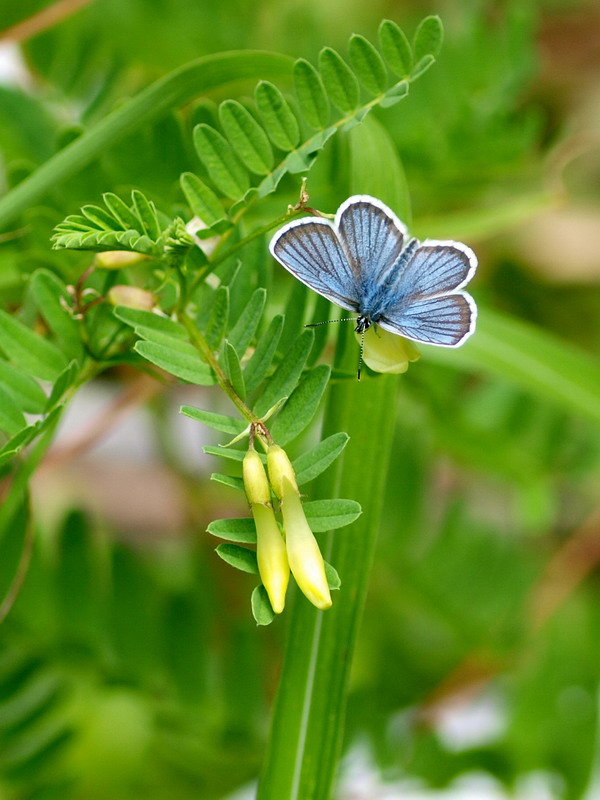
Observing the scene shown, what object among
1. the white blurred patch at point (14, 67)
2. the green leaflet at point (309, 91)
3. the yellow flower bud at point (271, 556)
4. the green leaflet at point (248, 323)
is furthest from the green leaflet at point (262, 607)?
the white blurred patch at point (14, 67)

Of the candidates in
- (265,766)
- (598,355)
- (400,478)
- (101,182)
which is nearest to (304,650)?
(265,766)

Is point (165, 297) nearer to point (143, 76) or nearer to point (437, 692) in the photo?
point (143, 76)

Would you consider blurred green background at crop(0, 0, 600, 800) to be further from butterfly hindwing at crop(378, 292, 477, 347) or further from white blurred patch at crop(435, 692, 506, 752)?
butterfly hindwing at crop(378, 292, 477, 347)

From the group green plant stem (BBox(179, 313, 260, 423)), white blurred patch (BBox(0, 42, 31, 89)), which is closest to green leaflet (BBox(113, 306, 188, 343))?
green plant stem (BBox(179, 313, 260, 423))

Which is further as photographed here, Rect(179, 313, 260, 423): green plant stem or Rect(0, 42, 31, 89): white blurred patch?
Rect(0, 42, 31, 89): white blurred patch

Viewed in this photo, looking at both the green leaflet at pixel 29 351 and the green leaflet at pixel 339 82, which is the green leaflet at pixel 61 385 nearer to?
the green leaflet at pixel 29 351

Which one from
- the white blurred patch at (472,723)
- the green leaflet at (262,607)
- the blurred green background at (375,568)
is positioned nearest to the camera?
the green leaflet at (262,607)

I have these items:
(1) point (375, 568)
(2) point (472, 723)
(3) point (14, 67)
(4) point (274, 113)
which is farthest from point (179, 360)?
(2) point (472, 723)
